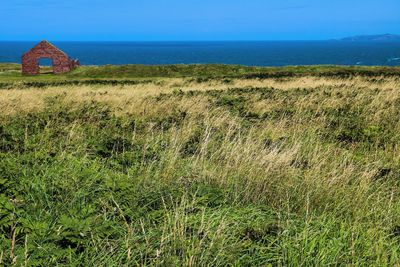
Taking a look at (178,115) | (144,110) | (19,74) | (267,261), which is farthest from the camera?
(19,74)

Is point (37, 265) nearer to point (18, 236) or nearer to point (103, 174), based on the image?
point (18, 236)

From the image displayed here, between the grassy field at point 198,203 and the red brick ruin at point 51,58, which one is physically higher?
the red brick ruin at point 51,58

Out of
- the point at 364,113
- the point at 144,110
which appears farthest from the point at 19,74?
the point at 364,113

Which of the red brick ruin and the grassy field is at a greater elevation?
the red brick ruin

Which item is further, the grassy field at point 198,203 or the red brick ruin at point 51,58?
the red brick ruin at point 51,58

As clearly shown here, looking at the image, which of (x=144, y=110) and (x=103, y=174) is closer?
(x=103, y=174)

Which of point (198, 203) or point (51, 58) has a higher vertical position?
point (51, 58)

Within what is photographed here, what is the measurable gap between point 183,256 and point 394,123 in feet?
24.8

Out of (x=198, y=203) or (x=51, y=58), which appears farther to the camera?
(x=51, y=58)

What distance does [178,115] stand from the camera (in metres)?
10.7

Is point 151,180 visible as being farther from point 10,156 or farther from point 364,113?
point 364,113

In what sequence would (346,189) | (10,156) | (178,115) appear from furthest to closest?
1. (178,115)
2. (10,156)
3. (346,189)

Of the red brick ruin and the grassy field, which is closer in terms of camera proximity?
the grassy field

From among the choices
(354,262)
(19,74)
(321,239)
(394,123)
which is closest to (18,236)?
(321,239)
